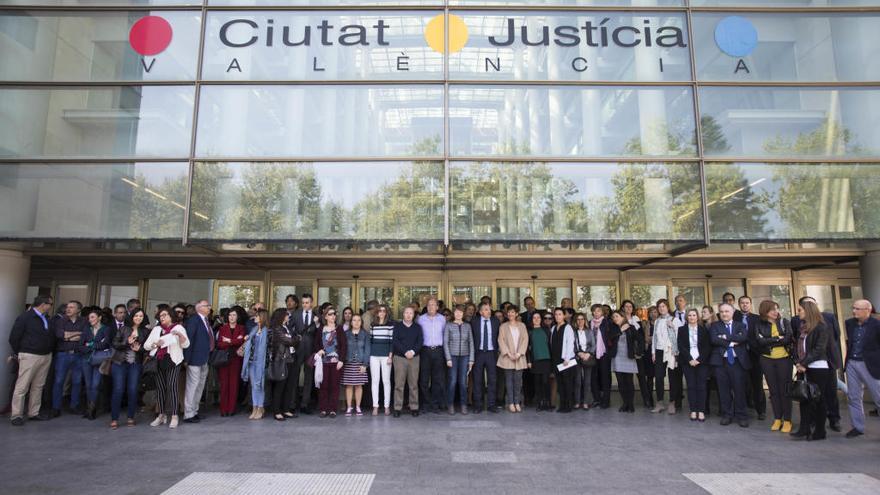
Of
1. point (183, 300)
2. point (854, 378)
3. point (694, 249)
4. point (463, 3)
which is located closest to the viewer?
point (854, 378)

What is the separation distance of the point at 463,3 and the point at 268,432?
8.32 meters

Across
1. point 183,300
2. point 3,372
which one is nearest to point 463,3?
point 183,300

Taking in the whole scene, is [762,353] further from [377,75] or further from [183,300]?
[183,300]

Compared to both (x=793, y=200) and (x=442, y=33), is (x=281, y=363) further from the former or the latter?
(x=793, y=200)

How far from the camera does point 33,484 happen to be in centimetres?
509

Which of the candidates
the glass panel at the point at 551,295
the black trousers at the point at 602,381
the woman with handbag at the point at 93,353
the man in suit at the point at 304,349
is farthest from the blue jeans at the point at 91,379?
the glass panel at the point at 551,295

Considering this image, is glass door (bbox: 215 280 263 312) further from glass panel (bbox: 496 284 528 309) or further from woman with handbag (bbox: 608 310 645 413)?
woman with handbag (bbox: 608 310 645 413)

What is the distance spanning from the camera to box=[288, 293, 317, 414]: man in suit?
28.8ft

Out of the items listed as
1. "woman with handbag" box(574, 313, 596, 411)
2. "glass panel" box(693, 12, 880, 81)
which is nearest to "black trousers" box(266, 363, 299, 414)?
"woman with handbag" box(574, 313, 596, 411)

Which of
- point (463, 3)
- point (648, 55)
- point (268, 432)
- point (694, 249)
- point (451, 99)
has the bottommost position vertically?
point (268, 432)

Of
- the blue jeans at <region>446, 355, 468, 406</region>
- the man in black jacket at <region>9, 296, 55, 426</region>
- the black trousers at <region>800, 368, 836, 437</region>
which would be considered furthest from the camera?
the blue jeans at <region>446, 355, 468, 406</region>

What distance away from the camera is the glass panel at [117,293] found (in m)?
13.1

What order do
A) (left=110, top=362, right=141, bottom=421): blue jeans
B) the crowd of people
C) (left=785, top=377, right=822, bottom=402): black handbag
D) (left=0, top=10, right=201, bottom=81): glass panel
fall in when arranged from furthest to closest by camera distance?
(left=0, top=10, right=201, bottom=81): glass panel
(left=110, top=362, right=141, bottom=421): blue jeans
the crowd of people
(left=785, top=377, right=822, bottom=402): black handbag

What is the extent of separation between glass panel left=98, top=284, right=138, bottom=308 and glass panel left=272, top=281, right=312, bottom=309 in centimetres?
363
